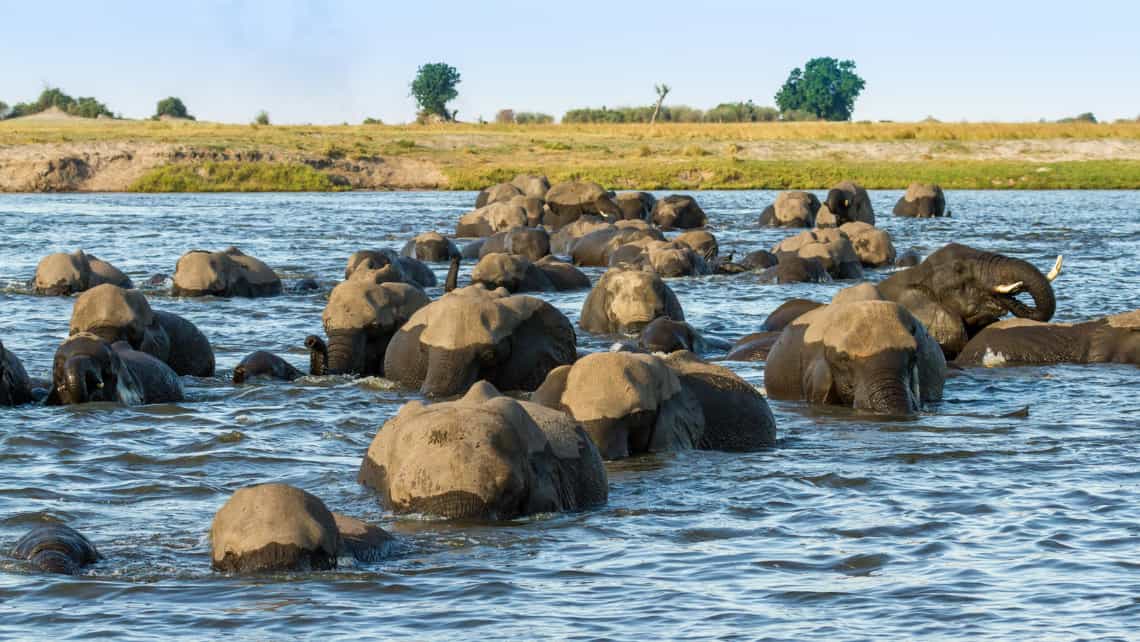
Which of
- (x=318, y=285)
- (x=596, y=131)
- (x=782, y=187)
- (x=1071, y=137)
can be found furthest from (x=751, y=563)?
(x=596, y=131)

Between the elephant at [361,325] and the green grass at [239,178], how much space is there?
49754 millimetres

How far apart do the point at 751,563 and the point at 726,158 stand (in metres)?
63.8

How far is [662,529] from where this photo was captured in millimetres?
9930

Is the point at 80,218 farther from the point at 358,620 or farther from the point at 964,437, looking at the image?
the point at 358,620

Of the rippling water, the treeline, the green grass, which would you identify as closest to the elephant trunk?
the rippling water

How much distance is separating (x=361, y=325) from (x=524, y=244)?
48.6ft

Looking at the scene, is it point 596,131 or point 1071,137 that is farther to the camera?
point 596,131

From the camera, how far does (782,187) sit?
216ft

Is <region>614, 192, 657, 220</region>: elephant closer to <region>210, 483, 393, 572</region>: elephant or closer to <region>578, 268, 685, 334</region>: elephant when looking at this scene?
<region>578, 268, 685, 334</region>: elephant

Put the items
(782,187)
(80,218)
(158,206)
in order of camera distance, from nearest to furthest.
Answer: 1. (80,218)
2. (158,206)
3. (782,187)

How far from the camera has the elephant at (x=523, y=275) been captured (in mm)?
23312

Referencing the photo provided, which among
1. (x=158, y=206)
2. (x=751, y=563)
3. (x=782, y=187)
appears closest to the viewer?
(x=751, y=563)

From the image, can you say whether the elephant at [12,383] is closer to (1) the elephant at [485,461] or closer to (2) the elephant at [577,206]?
(1) the elephant at [485,461]

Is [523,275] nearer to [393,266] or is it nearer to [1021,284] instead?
[393,266]
